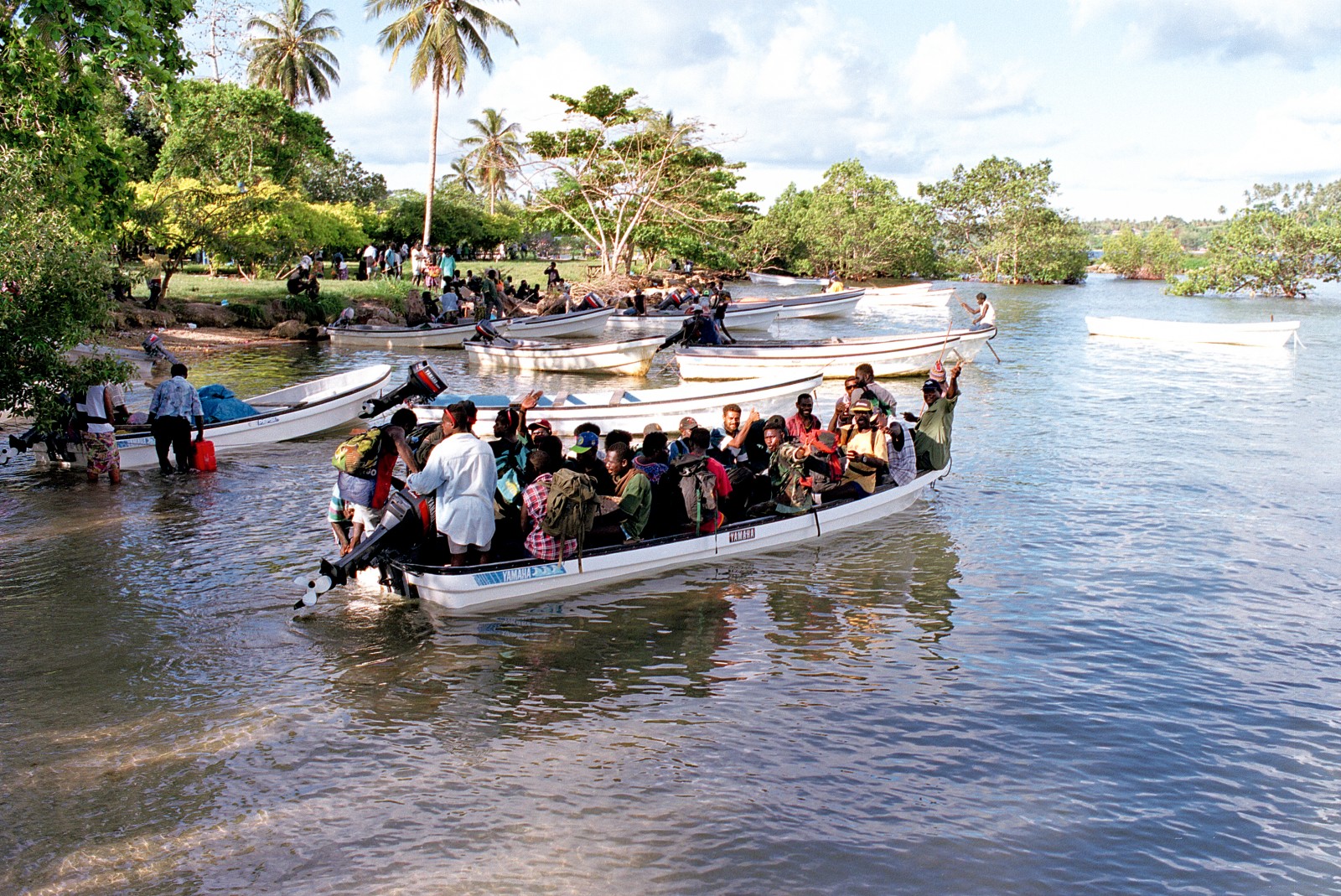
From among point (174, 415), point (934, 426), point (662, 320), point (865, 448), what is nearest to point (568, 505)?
point (865, 448)

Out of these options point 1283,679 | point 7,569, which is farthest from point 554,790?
point 7,569

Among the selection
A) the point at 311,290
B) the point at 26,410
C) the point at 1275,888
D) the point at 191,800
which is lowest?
the point at 1275,888

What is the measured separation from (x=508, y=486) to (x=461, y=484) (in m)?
1.18

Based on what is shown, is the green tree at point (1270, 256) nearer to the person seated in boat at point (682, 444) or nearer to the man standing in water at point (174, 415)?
the person seated in boat at point (682, 444)

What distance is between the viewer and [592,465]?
977 cm

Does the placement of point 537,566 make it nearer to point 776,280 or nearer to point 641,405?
point 641,405

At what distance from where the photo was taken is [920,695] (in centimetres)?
796

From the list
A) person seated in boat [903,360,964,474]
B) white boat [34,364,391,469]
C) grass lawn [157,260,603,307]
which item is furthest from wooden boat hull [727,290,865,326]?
person seated in boat [903,360,964,474]

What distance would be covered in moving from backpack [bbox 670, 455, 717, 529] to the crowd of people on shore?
12 mm

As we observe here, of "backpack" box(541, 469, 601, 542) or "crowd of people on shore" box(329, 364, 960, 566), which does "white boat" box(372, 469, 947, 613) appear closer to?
"crowd of people on shore" box(329, 364, 960, 566)

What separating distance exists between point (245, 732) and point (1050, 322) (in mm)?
42112

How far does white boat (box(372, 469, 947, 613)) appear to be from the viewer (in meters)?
8.93

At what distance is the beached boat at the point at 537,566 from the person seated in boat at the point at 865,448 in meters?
0.58

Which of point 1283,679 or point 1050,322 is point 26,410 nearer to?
point 1283,679
